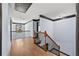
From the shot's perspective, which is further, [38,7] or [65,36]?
[65,36]

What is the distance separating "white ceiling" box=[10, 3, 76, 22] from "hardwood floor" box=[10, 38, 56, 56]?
17.2 inches

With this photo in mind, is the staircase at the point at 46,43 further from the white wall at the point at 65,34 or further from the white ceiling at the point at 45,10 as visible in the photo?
the white ceiling at the point at 45,10

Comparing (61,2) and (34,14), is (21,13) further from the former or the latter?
(61,2)

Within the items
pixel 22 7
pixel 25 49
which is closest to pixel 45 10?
pixel 22 7

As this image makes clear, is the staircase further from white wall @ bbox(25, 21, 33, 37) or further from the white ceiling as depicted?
the white ceiling

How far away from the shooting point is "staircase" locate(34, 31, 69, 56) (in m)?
2.13

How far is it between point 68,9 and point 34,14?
610mm

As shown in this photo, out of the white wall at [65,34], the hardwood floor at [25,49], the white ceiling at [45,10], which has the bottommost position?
the hardwood floor at [25,49]

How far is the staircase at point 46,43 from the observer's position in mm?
2130

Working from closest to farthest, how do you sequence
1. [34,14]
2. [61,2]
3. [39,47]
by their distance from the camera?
1. [61,2]
2. [34,14]
3. [39,47]

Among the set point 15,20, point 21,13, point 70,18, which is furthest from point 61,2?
point 15,20

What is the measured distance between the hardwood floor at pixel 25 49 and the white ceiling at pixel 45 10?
1.43 ft

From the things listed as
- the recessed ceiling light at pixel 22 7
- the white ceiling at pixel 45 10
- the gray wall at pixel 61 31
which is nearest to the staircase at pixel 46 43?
the gray wall at pixel 61 31

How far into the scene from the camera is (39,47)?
222 centimetres
